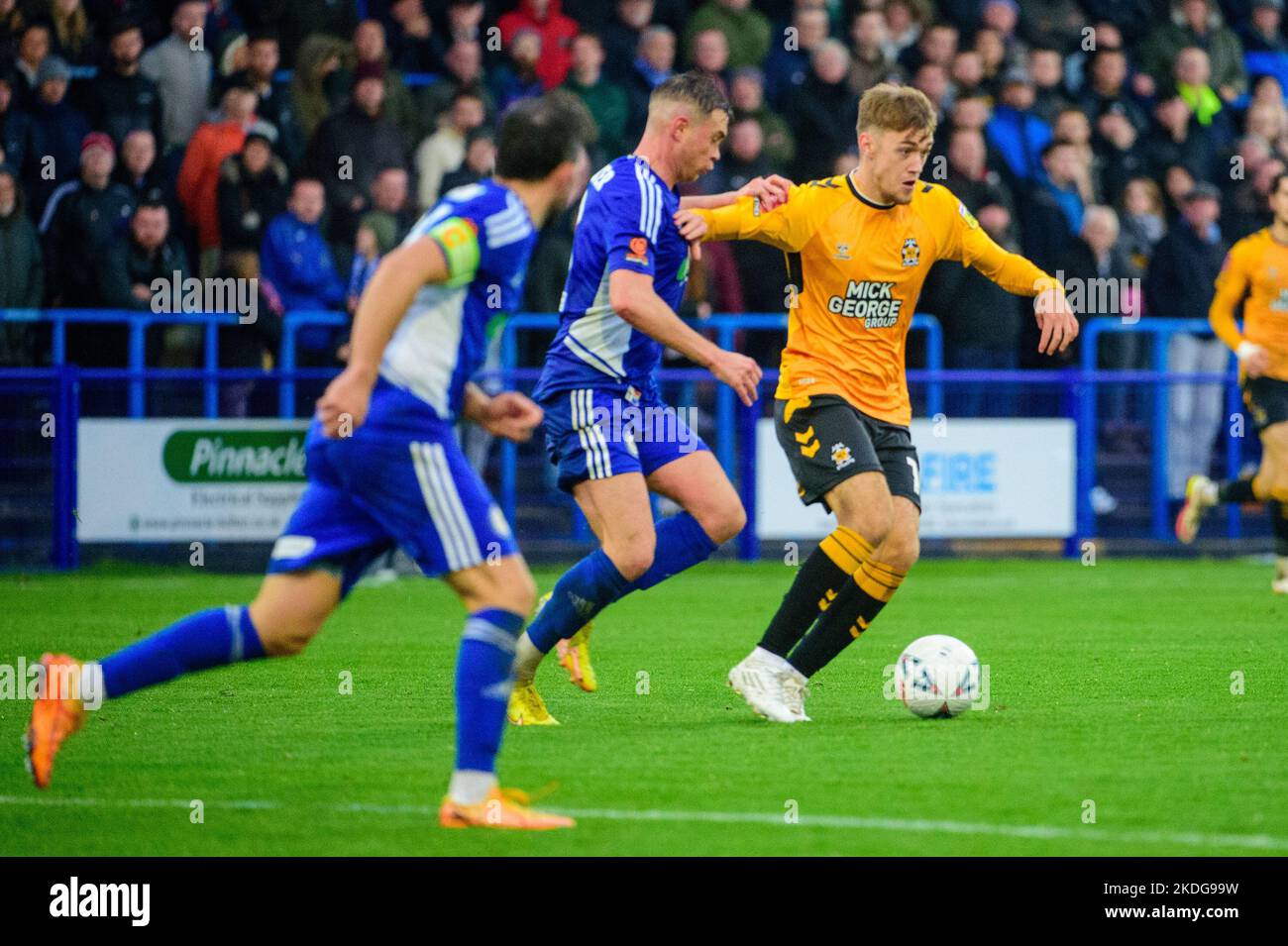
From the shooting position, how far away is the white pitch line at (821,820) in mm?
5395

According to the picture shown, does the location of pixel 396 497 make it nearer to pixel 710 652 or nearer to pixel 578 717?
pixel 578 717

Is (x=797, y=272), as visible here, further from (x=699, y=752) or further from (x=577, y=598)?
Result: (x=699, y=752)

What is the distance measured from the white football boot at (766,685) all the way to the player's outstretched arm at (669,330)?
120cm

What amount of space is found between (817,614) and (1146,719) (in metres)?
1.30

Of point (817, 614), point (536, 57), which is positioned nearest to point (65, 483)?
point (536, 57)

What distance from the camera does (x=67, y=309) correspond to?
606 inches

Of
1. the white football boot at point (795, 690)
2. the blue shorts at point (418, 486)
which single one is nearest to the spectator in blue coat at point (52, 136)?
the white football boot at point (795, 690)

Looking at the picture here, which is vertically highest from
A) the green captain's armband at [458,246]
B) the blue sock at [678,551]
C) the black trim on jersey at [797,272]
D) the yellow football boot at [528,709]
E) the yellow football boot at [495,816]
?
the black trim on jersey at [797,272]

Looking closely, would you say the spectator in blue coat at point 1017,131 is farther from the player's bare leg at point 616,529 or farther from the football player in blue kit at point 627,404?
the player's bare leg at point 616,529

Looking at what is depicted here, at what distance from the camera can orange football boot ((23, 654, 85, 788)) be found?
5.98 meters

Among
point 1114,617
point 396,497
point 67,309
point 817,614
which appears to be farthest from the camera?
point 67,309

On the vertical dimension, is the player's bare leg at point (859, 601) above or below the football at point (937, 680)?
above

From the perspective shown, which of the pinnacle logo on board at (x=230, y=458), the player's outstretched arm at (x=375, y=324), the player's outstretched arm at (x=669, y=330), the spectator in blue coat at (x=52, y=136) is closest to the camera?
the player's outstretched arm at (x=375, y=324)

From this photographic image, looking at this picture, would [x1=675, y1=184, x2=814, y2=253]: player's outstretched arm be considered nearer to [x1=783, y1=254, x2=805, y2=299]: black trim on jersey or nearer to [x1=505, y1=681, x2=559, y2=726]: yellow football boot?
[x1=783, y1=254, x2=805, y2=299]: black trim on jersey
